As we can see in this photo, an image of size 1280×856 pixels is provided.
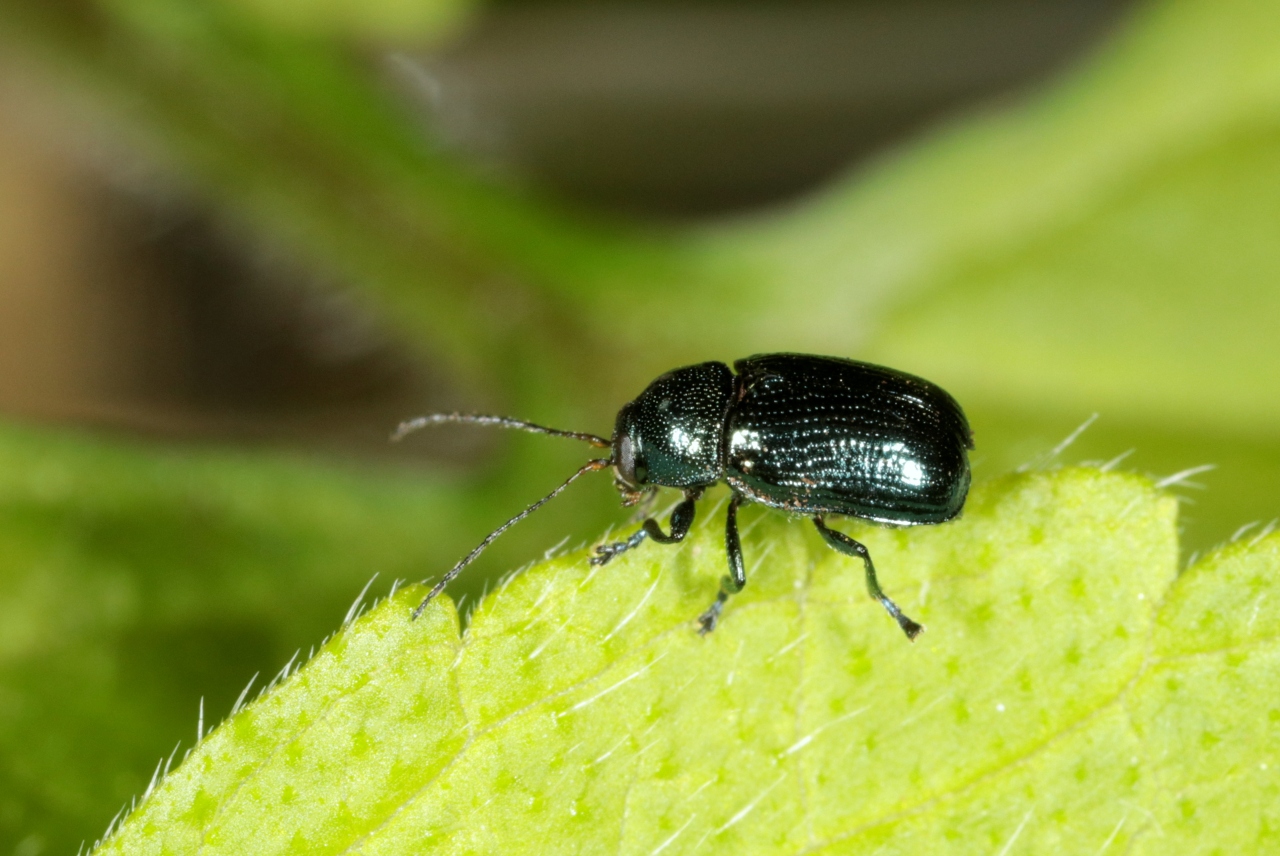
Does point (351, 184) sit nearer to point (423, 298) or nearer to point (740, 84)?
point (423, 298)

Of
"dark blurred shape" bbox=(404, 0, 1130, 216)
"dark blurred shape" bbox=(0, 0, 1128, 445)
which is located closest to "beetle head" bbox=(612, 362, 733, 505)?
"dark blurred shape" bbox=(0, 0, 1128, 445)

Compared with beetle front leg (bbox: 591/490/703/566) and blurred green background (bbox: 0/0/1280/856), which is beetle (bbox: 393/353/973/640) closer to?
beetle front leg (bbox: 591/490/703/566)

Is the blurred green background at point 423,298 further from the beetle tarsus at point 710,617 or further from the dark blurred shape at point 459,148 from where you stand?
the beetle tarsus at point 710,617

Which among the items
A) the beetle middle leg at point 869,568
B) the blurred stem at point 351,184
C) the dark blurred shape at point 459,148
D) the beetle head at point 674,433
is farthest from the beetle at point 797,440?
the dark blurred shape at point 459,148

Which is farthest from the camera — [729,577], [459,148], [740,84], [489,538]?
[740,84]

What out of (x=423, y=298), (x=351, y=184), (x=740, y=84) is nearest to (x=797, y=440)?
(x=423, y=298)

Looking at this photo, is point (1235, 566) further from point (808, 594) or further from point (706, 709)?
point (706, 709)
